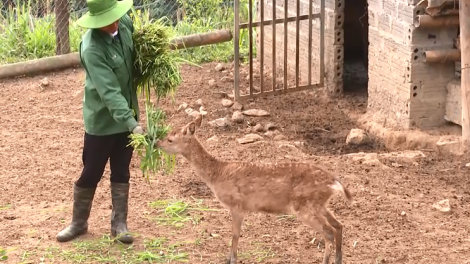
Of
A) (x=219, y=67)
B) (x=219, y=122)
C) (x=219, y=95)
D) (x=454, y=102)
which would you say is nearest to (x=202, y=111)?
(x=219, y=122)

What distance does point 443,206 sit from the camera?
7.61m

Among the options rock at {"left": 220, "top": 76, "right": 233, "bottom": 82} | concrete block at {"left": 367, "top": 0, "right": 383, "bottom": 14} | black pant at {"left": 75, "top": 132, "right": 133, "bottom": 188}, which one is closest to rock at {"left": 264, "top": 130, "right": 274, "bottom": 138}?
concrete block at {"left": 367, "top": 0, "right": 383, "bottom": 14}

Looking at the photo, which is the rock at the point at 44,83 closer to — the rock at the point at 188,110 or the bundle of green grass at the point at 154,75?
the rock at the point at 188,110

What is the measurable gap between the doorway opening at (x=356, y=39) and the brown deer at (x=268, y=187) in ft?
19.7

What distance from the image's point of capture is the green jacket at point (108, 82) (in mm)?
6418

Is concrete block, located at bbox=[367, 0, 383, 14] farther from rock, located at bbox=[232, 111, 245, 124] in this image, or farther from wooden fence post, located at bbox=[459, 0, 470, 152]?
rock, located at bbox=[232, 111, 245, 124]

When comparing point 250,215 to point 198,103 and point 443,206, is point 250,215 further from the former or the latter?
point 198,103

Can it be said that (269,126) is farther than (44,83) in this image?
No

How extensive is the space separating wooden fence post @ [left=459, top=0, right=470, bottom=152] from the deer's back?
313 centimetres

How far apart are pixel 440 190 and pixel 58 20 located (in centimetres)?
614

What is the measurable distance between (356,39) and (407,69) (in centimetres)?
375

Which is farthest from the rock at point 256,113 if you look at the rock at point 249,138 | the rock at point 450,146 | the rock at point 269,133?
the rock at point 450,146

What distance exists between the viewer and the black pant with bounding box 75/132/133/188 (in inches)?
265

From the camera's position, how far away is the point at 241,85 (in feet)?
39.5
